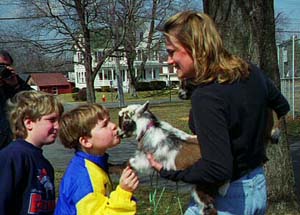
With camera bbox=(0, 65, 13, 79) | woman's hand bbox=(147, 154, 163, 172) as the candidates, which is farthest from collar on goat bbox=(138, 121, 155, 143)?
camera bbox=(0, 65, 13, 79)

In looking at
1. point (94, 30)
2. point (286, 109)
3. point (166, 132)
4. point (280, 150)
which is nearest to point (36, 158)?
point (166, 132)

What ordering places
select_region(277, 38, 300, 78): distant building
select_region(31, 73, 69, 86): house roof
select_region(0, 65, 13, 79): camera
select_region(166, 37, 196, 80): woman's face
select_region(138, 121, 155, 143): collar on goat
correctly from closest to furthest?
select_region(166, 37, 196, 80): woman's face < select_region(138, 121, 155, 143): collar on goat < select_region(0, 65, 13, 79): camera < select_region(277, 38, 300, 78): distant building < select_region(31, 73, 69, 86): house roof

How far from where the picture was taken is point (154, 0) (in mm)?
41406

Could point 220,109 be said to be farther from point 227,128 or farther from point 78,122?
point 78,122

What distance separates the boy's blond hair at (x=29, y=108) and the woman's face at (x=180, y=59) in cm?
97

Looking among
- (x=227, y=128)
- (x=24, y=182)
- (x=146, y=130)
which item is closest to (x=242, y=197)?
(x=227, y=128)

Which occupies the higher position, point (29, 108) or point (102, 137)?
point (29, 108)

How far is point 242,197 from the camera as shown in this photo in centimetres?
258

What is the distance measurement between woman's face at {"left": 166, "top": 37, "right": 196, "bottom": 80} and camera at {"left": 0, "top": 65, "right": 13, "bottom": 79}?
3058 millimetres

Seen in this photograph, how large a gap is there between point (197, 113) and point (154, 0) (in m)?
39.9

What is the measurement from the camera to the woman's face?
2430 millimetres

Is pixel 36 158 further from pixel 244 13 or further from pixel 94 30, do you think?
pixel 94 30

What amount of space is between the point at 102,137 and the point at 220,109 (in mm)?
896

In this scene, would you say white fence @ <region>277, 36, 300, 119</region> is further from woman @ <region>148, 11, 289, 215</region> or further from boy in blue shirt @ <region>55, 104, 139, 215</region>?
woman @ <region>148, 11, 289, 215</region>
